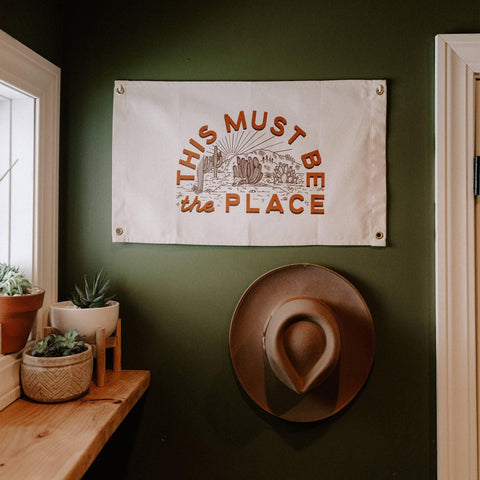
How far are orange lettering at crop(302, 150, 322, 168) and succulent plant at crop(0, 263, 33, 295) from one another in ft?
3.39

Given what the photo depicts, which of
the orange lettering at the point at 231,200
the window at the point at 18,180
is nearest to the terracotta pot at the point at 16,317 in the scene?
the window at the point at 18,180

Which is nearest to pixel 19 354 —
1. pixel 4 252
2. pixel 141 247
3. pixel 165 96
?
pixel 4 252

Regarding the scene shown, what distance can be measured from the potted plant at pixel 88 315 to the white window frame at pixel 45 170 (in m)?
0.13

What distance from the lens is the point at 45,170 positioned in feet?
5.04

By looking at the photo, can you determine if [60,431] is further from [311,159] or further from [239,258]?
[311,159]

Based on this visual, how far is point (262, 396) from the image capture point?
154 centimetres

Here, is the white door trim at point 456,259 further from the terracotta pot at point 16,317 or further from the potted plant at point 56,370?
the terracotta pot at point 16,317

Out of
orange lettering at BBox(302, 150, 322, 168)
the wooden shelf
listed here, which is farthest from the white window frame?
orange lettering at BBox(302, 150, 322, 168)

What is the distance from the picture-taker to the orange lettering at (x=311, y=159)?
1.56 m

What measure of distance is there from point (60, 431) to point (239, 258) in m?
0.80

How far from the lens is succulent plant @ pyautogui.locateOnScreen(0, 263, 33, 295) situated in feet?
Result: 4.23

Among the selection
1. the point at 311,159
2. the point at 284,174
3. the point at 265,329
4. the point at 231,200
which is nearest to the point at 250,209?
the point at 231,200

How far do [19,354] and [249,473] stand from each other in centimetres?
92

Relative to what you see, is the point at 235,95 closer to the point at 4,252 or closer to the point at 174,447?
the point at 4,252
